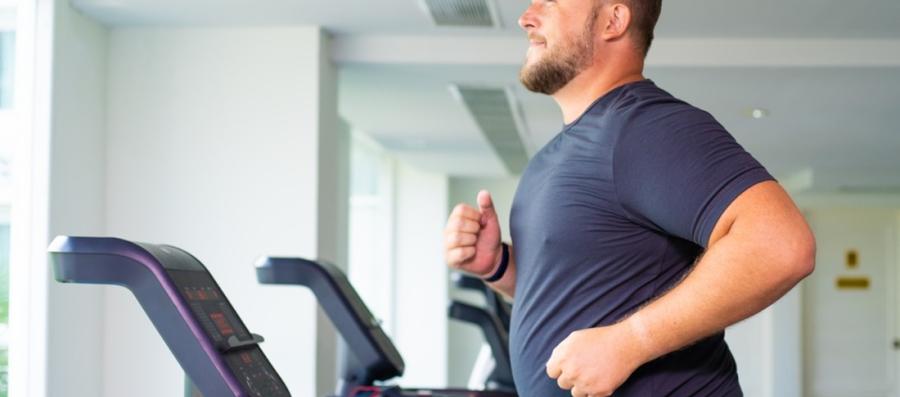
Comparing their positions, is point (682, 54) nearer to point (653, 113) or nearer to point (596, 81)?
point (596, 81)

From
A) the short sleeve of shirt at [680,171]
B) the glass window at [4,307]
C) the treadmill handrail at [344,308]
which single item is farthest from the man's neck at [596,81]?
the glass window at [4,307]

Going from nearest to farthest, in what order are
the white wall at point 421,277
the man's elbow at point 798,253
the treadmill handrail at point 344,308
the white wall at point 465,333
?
the man's elbow at point 798,253
the treadmill handrail at point 344,308
the white wall at point 421,277
the white wall at point 465,333

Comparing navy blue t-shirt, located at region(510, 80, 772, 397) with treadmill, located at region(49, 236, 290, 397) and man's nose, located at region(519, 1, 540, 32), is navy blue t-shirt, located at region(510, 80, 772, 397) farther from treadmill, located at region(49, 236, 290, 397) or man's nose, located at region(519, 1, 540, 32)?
treadmill, located at region(49, 236, 290, 397)

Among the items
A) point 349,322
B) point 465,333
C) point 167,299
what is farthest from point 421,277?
point 167,299

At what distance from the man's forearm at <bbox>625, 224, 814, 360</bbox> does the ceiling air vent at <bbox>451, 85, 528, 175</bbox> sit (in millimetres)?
5195

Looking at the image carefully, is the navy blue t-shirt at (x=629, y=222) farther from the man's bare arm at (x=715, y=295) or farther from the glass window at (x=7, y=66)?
the glass window at (x=7, y=66)

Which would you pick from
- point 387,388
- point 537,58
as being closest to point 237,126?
point 387,388

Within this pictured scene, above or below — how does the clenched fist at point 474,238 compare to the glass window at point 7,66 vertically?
below

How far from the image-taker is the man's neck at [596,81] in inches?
56.1

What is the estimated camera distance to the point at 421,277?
1218 cm

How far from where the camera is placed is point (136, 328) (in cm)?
502

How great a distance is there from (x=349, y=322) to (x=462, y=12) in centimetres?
188

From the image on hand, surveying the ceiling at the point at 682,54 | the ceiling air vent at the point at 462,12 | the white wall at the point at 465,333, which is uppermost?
the ceiling air vent at the point at 462,12

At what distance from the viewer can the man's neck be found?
142 cm
